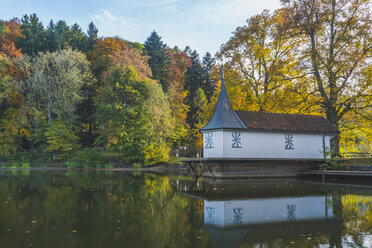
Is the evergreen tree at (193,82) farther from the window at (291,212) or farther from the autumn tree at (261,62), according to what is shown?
the window at (291,212)

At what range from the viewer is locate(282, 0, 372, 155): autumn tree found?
2103cm

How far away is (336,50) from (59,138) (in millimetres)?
27466

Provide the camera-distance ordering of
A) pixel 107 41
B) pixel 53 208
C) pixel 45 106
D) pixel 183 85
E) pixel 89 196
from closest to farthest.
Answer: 1. pixel 53 208
2. pixel 89 196
3. pixel 45 106
4. pixel 107 41
5. pixel 183 85

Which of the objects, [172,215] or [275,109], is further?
[275,109]

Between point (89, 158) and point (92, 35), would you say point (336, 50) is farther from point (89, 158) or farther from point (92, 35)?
point (92, 35)

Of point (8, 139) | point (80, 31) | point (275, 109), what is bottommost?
point (8, 139)

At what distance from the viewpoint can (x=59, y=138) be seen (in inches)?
1304

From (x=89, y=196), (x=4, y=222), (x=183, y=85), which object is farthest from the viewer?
(x=183, y=85)

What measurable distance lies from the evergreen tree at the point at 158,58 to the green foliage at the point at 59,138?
15.0 meters

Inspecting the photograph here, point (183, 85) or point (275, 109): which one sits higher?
point (183, 85)

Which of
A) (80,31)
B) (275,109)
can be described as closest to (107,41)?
(80,31)

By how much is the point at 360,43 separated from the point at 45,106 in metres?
30.7

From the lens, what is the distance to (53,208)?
8945mm

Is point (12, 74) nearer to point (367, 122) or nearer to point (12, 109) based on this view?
point (12, 109)
